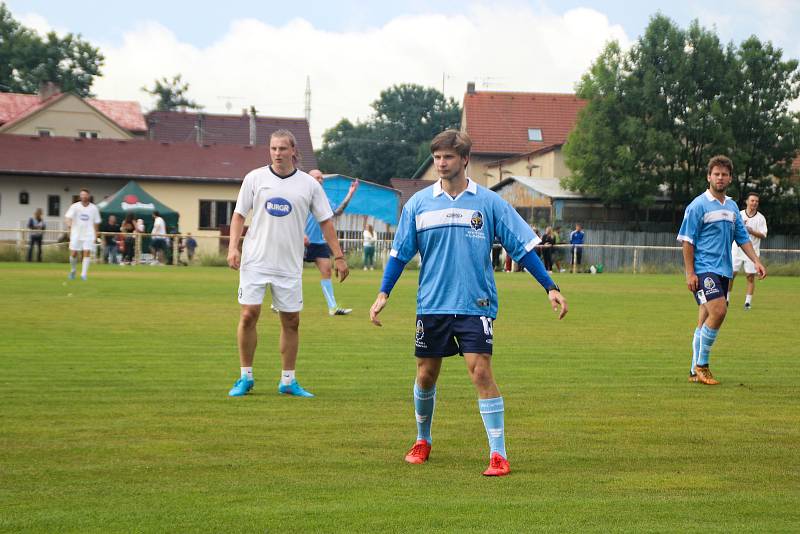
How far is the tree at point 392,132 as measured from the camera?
122 meters

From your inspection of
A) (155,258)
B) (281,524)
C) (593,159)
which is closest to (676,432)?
(281,524)

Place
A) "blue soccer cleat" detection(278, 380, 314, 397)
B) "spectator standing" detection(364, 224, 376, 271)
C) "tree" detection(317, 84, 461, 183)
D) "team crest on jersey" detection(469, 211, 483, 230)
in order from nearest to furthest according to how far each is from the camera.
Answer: "team crest on jersey" detection(469, 211, 483, 230) < "blue soccer cleat" detection(278, 380, 314, 397) < "spectator standing" detection(364, 224, 376, 271) < "tree" detection(317, 84, 461, 183)

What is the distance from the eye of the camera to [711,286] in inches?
430

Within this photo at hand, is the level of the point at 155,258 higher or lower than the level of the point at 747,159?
lower

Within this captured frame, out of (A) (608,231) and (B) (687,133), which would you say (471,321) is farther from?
(B) (687,133)

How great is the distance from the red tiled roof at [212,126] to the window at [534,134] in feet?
56.6

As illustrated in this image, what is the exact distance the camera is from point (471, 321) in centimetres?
→ 652

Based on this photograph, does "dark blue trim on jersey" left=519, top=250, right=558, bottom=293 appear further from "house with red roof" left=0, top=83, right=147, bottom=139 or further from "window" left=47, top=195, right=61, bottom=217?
"house with red roof" left=0, top=83, right=147, bottom=139

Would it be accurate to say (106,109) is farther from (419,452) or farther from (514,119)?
(419,452)

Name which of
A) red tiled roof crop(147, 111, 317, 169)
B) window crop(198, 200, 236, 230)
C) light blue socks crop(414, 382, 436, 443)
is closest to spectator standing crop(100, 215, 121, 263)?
window crop(198, 200, 236, 230)

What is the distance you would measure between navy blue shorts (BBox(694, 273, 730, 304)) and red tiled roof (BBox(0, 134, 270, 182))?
165 feet

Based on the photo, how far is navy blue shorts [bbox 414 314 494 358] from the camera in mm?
6496

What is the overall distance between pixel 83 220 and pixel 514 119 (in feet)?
181

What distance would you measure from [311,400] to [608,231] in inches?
1605
